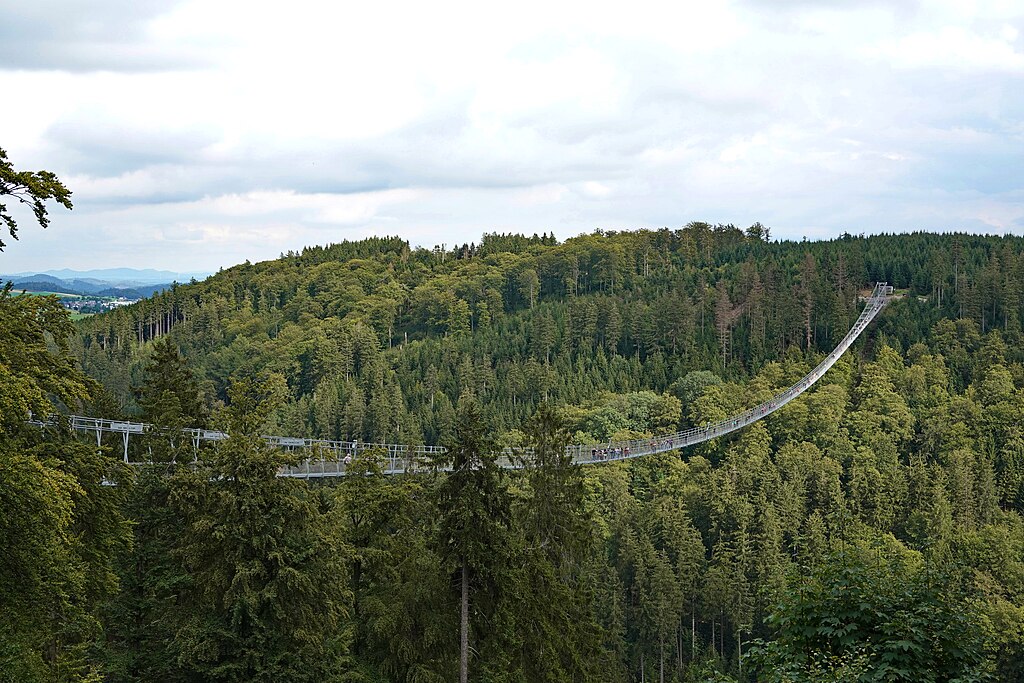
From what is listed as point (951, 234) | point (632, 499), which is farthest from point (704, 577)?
point (951, 234)

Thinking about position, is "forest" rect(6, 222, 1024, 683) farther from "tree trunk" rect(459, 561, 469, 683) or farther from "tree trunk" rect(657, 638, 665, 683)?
"tree trunk" rect(657, 638, 665, 683)

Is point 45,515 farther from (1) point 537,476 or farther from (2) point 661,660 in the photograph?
(2) point 661,660

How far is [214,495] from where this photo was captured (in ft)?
72.1

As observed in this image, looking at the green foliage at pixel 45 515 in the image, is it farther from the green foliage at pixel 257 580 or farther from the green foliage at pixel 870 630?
the green foliage at pixel 870 630

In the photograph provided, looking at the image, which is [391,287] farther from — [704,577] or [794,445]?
[704,577]

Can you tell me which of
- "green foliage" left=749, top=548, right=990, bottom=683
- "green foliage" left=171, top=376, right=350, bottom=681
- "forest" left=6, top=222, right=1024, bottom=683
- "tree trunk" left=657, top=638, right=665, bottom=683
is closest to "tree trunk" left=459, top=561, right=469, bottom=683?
"forest" left=6, top=222, right=1024, bottom=683

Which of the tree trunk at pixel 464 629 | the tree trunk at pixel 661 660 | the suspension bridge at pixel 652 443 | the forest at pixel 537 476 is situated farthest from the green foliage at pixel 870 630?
the tree trunk at pixel 661 660

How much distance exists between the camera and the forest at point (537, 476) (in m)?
16.6

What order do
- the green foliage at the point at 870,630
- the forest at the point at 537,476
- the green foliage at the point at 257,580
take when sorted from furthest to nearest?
the green foliage at the point at 257,580 < the forest at the point at 537,476 < the green foliage at the point at 870,630

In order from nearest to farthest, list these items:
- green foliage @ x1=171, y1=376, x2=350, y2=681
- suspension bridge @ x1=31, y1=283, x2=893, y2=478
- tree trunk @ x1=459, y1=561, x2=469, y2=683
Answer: green foliage @ x1=171, y1=376, x2=350, y2=681 < tree trunk @ x1=459, y1=561, x2=469, y2=683 < suspension bridge @ x1=31, y1=283, x2=893, y2=478

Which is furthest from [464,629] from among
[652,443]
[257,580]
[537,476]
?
[652,443]

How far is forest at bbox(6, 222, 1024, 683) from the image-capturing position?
16.6 metres

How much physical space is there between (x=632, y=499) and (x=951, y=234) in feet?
244

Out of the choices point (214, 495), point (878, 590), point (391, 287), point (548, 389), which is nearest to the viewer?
point (878, 590)
